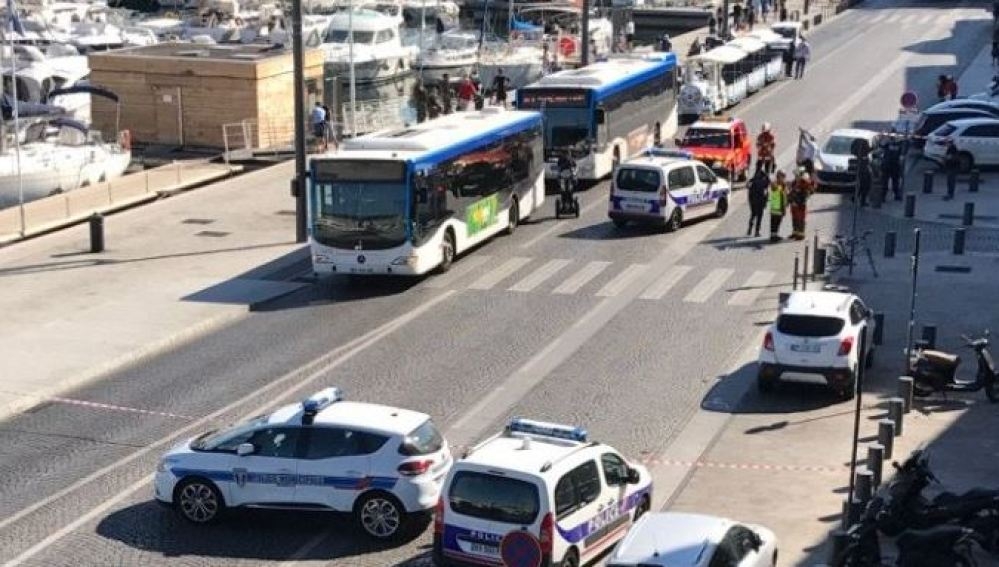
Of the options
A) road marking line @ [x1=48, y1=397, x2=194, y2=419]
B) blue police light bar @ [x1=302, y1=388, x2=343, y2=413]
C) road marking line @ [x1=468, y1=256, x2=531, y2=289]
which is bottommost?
road marking line @ [x1=48, y1=397, x2=194, y2=419]

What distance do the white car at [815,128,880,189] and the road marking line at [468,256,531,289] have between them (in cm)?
1048

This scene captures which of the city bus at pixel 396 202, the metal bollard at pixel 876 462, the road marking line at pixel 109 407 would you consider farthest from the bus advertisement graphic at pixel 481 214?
the metal bollard at pixel 876 462

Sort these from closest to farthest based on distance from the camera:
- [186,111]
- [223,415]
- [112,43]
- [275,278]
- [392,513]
Result: [392,513] < [223,415] < [275,278] < [186,111] < [112,43]

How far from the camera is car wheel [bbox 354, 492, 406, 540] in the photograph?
1966 cm

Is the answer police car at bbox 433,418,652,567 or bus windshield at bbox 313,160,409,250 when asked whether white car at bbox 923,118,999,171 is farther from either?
police car at bbox 433,418,652,567

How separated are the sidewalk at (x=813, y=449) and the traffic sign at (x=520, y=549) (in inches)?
128

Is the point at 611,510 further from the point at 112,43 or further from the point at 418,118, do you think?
the point at 112,43

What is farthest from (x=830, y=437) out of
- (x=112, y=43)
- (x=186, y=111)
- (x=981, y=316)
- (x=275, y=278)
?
(x=112, y=43)

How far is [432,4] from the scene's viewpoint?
87.0m

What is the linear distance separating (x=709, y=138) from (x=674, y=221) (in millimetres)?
6956

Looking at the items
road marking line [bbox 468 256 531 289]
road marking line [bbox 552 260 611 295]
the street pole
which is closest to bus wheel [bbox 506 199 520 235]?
road marking line [bbox 468 256 531 289]

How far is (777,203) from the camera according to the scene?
36844 mm

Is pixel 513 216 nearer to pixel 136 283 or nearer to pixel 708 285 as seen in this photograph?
pixel 708 285

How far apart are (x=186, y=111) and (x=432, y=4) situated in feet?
123
